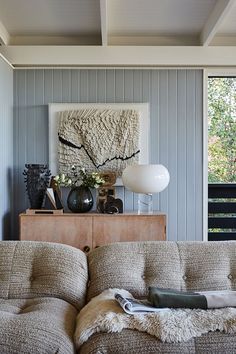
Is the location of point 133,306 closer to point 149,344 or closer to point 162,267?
point 149,344

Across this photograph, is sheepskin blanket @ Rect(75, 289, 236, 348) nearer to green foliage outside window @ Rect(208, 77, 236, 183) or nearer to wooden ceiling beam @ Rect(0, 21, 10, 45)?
green foliage outside window @ Rect(208, 77, 236, 183)

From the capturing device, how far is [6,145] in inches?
152

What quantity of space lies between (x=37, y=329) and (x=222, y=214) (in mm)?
3036

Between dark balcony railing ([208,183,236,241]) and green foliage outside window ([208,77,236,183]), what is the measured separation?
17cm

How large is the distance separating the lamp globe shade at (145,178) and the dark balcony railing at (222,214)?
837 mm

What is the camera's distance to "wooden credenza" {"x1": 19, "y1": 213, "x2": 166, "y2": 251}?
3609 mm

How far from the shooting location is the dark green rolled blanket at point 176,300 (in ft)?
6.00

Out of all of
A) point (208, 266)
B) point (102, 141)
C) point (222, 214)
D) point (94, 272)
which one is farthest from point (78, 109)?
point (208, 266)

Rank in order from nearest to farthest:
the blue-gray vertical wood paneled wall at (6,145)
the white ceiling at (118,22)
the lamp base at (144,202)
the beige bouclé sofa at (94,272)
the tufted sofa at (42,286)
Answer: the tufted sofa at (42,286)
the beige bouclé sofa at (94,272)
the white ceiling at (118,22)
the blue-gray vertical wood paneled wall at (6,145)
the lamp base at (144,202)

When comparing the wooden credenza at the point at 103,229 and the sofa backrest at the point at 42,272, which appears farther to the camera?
the wooden credenza at the point at 103,229

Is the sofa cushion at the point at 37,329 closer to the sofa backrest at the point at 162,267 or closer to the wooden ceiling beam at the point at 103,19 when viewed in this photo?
the sofa backrest at the point at 162,267

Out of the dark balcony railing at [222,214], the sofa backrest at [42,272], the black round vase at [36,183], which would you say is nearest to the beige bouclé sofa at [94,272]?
the sofa backrest at [42,272]

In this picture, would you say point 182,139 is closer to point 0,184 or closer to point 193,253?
point 0,184

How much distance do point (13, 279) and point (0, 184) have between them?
1.67 metres
